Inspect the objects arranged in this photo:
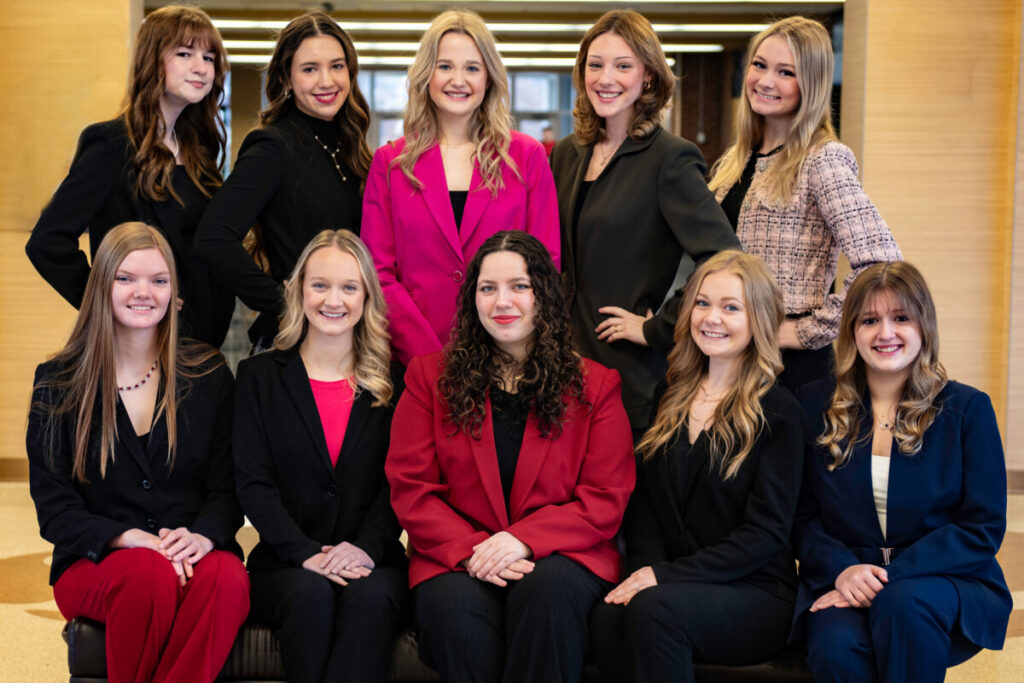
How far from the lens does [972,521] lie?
2426 mm

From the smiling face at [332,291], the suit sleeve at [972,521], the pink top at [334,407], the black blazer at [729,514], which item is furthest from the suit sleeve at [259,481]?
the suit sleeve at [972,521]

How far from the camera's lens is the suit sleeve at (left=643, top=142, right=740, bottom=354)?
9.06ft

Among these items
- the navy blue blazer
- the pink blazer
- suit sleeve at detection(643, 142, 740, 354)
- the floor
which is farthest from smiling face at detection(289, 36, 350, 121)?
the floor

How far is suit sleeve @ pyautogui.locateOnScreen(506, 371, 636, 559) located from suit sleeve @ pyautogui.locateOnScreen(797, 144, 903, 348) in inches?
24.9

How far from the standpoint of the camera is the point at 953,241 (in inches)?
221

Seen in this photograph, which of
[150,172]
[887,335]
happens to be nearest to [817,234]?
[887,335]

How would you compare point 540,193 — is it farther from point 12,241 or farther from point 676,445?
point 12,241

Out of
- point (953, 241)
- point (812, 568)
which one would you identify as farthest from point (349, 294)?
point (953, 241)

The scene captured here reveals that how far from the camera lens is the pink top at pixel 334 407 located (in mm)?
2738

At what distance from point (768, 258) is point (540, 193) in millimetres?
697

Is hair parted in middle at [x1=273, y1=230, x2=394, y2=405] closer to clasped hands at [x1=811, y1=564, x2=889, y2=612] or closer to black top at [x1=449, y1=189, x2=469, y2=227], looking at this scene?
black top at [x1=449, y1=189, x2=469, y2=227]

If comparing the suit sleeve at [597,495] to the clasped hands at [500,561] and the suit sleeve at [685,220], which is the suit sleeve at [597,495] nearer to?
the clasped hands at [500,561]

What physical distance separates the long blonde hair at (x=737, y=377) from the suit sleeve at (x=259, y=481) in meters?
0.93

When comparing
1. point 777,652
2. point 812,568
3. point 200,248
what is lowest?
point 777,652
